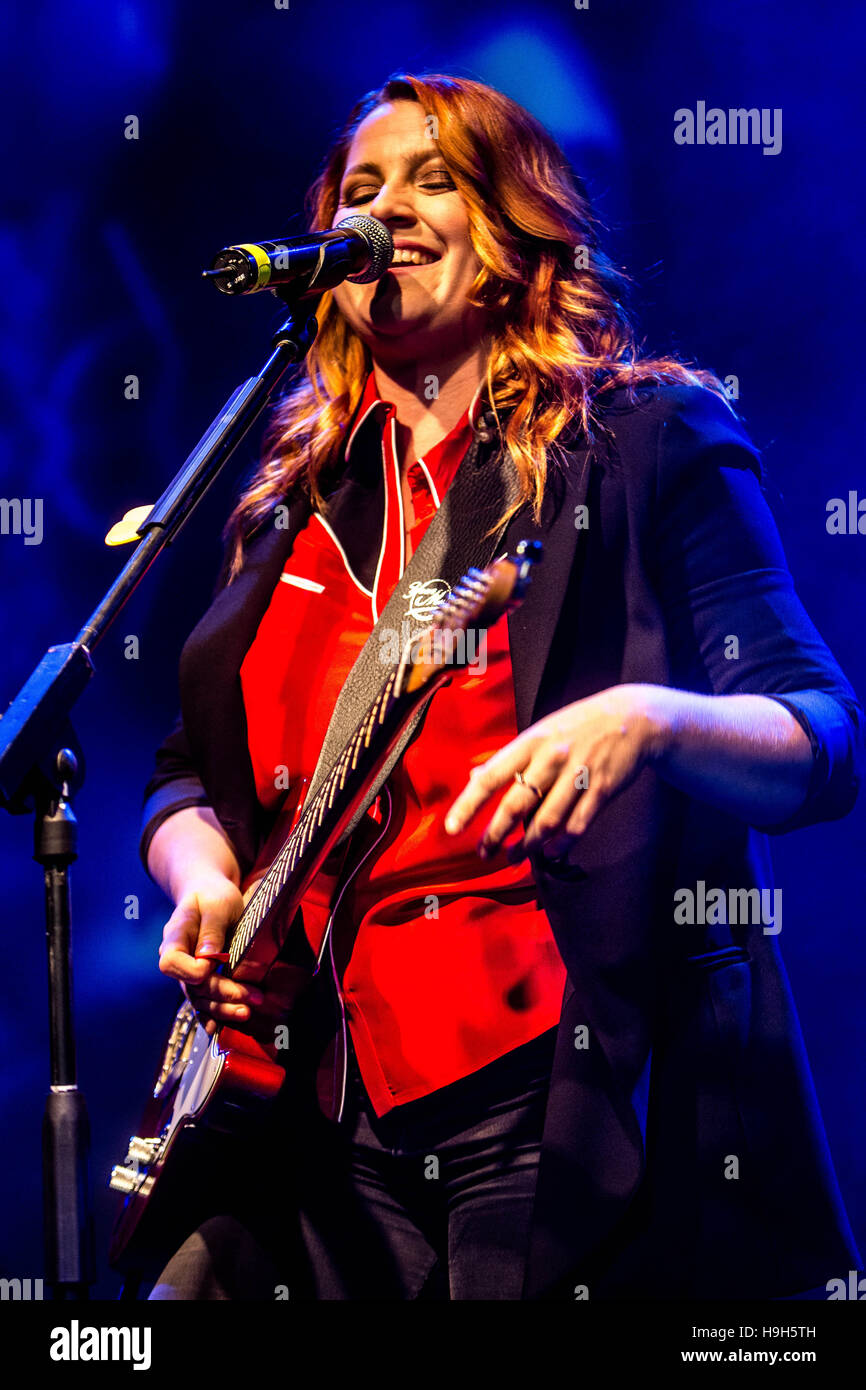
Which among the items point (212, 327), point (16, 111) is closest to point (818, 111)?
point (212, 327)

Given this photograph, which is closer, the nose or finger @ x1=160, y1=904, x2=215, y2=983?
finger @ x1=160, y1=904, x2=215, y2=983

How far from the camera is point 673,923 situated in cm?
143

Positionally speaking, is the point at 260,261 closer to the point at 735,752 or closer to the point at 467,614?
the point at 467,614

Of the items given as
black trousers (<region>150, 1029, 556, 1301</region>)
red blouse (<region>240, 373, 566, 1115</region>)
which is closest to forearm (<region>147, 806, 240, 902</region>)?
red blouse (<region>240, 373, 566, 1115</region>)

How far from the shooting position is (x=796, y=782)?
1331 millimetres

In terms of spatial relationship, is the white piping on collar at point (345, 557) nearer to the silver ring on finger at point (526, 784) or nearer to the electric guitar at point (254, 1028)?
the electric guitar at point (254, 1028)

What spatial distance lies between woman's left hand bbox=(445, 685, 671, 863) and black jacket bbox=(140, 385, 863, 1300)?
18 centimetres

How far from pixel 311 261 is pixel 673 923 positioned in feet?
2.90

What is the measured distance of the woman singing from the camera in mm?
1355

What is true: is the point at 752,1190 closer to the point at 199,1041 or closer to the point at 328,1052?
the point at 328,1052

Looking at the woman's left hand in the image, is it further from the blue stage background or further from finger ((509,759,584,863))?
the blue stage background

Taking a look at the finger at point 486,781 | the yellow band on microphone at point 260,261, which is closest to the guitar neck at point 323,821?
the finger at point 486,781

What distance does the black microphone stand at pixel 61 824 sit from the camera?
1.26 m
